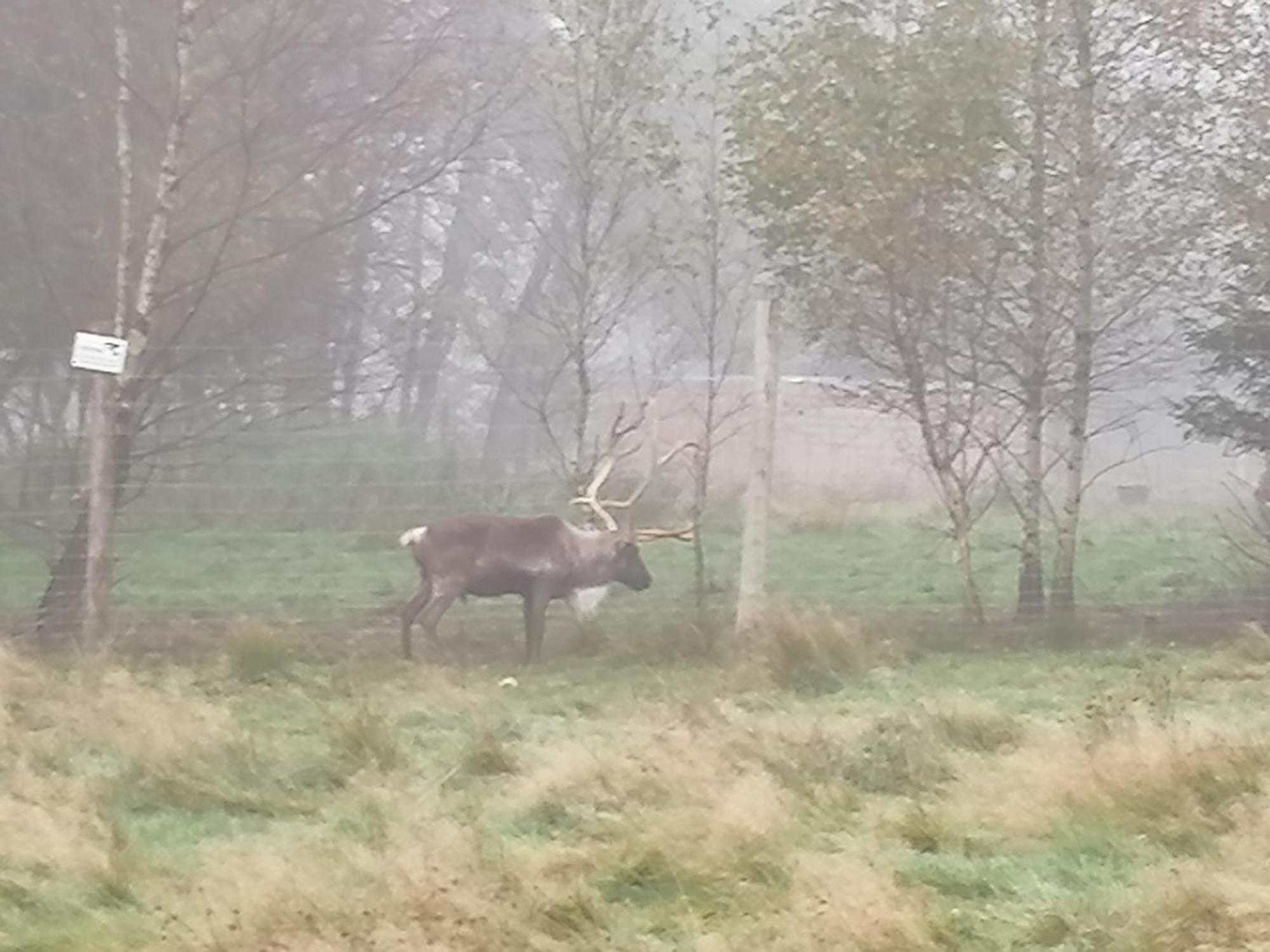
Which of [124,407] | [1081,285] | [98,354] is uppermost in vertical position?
[1081,285]

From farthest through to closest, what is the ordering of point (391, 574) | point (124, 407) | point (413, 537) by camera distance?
point (391, 574) < point (413, 537) < point (124, 407)

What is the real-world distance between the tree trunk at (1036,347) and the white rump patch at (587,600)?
260cm

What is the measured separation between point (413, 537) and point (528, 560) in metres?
0.74

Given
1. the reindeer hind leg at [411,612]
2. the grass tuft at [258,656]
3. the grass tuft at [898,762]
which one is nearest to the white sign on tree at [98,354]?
the grass tuft at [258,656]

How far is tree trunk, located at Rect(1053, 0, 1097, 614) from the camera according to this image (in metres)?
11.9

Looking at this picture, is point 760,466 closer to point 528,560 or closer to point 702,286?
point 528,560

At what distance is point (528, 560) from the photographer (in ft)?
38.9

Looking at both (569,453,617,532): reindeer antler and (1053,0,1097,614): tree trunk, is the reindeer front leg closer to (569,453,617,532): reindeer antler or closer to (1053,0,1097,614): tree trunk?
(569,453,617,532): reindeer antler

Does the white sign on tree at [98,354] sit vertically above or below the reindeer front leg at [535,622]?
above

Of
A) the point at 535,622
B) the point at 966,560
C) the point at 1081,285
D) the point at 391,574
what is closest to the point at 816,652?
the point at 535,622

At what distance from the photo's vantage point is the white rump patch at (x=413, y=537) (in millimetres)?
11555

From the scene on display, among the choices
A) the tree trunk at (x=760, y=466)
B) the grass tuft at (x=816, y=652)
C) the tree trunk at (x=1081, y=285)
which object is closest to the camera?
the grass tuft at (x=816, y=652)

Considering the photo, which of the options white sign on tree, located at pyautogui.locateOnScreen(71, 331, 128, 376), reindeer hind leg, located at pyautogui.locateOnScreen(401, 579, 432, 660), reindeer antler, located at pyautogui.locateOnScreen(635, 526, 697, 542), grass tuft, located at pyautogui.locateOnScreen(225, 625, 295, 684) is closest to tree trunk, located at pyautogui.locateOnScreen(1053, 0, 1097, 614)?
reindeer antler, located at pyautogui.locateOnScreen(635, 526, 697, 542)

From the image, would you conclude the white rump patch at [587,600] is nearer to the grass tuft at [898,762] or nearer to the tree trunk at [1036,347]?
the tree trunk at [1036,347]
